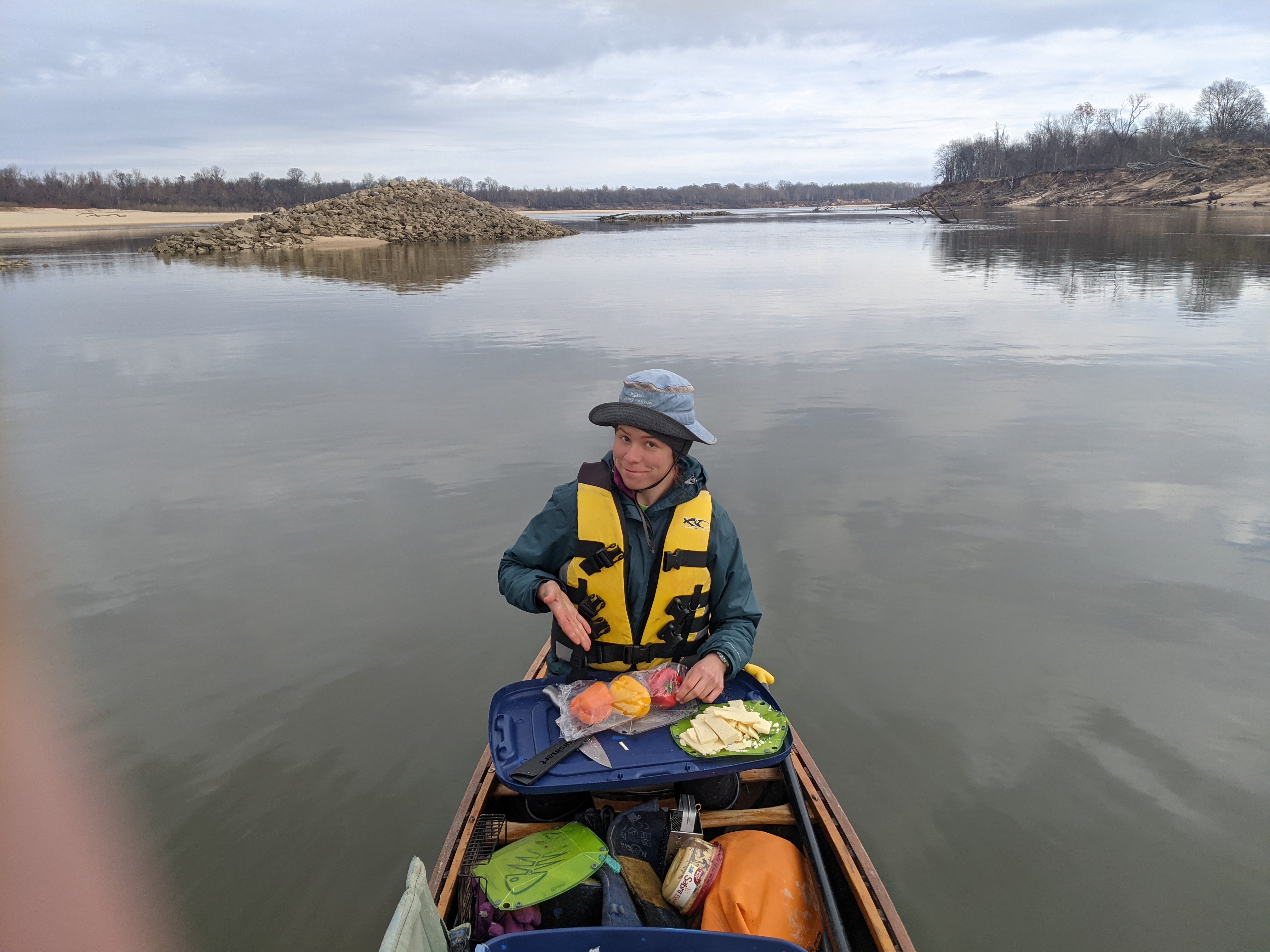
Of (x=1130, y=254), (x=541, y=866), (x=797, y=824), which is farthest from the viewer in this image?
(x=1130, y=254)

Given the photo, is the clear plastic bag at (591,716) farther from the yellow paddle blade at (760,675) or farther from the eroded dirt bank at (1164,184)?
the eroded dirt bank at (1164,184)

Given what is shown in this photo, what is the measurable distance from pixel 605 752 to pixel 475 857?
1.94 feet

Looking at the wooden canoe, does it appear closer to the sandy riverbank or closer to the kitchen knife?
the kitchen knife

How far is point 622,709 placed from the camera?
2.92 m

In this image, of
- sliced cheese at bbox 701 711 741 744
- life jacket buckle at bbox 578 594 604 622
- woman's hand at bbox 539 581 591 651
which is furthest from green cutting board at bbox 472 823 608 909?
life jacket buckle at bbox 578 594 604 622

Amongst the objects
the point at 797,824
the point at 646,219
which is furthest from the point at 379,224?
the point at 646,219

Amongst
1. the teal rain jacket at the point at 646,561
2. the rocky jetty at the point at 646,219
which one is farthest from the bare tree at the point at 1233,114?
the teal rain jacket at the point at 646,561

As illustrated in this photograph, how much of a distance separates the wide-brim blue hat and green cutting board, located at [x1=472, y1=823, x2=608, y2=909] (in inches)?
61.8

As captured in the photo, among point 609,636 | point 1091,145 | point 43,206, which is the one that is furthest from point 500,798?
point 43,206

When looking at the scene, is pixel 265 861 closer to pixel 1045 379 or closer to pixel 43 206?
pixel 1045 379

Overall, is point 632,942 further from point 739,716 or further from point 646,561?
point 646,561

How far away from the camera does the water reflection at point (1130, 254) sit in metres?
18.2

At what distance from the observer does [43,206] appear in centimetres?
10119

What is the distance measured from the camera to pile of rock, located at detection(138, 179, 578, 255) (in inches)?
1558
